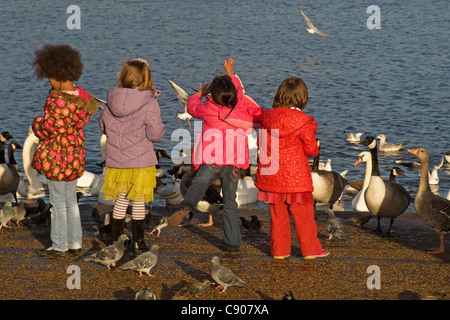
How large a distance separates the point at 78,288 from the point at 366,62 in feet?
88.0

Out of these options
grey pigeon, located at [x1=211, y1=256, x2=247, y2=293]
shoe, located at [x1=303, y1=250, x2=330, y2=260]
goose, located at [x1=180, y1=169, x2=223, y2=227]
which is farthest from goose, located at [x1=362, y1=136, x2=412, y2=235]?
grey pigeon, located at [x1=211, y1=256, x2=247, y2=293]

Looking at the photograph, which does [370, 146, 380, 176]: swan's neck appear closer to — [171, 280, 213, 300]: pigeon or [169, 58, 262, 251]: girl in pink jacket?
[169, 58, 262, 251]: girl in pink jacket

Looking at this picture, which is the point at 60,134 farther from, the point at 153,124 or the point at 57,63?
the point at 153,124

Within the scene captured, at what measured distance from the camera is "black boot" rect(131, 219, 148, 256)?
8.48 m

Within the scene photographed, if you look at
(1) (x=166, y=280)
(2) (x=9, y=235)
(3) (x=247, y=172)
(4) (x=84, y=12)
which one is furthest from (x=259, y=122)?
(4) (x=84, y=12)

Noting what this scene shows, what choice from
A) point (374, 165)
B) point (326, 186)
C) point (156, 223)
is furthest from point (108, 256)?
point (326, 186)

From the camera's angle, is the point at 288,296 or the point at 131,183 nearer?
the point at 288,296

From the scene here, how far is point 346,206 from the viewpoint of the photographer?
1597cm

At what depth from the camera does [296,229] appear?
8.37m

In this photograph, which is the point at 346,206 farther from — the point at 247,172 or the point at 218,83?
the point at 218,83

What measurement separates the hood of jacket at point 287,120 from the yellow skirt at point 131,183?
1436 mm

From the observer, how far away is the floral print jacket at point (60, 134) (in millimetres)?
8055

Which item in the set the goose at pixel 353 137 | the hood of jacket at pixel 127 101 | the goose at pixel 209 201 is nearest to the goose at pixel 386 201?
the goose at pixel 209 201

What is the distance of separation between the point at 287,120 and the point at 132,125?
1636mm
